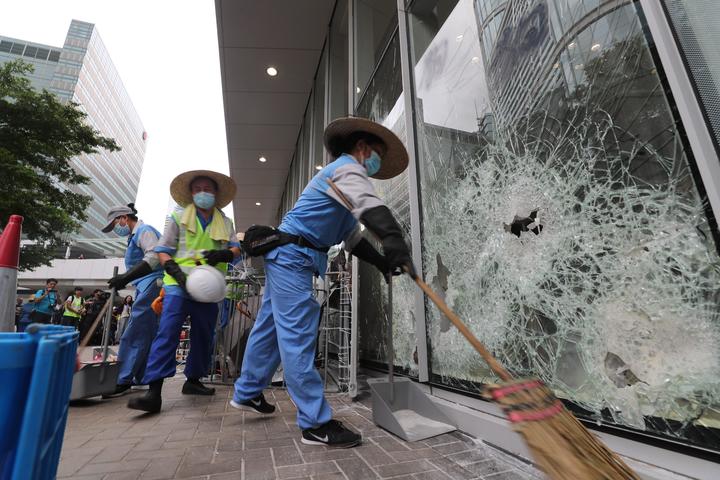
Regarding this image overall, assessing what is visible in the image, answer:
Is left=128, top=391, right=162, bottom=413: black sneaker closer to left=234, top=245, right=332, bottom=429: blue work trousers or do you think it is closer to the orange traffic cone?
left=234, top=245, right=332, bottom=429: blue work trousers

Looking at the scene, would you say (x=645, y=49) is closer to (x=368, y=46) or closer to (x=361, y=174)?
(x=361, y=174)

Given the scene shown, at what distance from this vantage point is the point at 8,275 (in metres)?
1.06

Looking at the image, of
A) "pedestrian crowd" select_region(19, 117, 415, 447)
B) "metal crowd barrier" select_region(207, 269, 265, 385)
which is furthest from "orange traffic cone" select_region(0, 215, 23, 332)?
"metal crowd barrier" select_region(207, 269, 265, 385)

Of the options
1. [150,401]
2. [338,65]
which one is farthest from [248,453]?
[338,65]

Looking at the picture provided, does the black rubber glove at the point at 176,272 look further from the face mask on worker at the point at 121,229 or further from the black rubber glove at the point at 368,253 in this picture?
the face mask on worker at the point at 121,229

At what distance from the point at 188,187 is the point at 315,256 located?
160 cm

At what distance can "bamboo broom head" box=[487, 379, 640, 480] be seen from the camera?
0.93m

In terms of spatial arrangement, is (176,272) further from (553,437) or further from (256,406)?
(553,437)

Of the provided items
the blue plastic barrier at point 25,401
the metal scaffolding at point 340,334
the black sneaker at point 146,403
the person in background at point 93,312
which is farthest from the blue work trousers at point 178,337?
the person in background at point 93,312

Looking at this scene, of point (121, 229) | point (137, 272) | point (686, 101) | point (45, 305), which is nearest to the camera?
point (686, 101)

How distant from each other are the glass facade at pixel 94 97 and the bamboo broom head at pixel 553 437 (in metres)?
62.7

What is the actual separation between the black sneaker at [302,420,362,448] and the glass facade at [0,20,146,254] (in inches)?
2424

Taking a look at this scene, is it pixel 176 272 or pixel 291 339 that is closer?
pixel 291 339

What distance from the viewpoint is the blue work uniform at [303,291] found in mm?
1967
